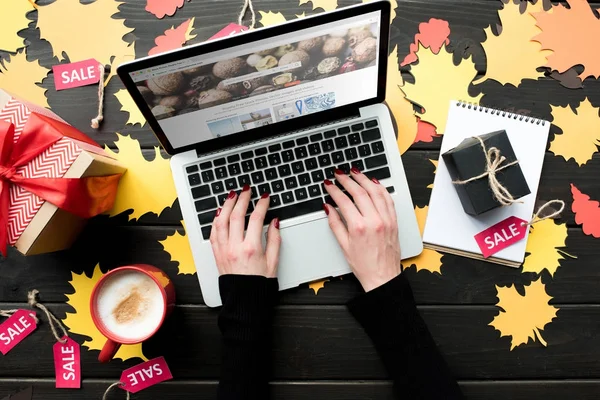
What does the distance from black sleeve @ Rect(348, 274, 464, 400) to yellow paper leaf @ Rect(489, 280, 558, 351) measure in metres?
0.16

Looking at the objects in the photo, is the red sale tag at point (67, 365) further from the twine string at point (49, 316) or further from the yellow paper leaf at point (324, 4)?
the yellow paper leaf at point (324, 4)

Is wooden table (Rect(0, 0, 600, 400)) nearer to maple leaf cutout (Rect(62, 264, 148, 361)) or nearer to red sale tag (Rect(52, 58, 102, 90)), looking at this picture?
maple leaf cutout (Rect(62, 264, 148, 361))

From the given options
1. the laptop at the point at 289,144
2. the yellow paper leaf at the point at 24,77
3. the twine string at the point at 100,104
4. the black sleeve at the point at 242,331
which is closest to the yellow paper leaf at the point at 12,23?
the yellow paper leaf at the point at 24,77

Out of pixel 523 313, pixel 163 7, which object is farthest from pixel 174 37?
pixel 523 313

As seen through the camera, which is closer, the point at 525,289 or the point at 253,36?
the point at 253,36

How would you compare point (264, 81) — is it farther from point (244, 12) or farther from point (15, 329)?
point (15, 329)

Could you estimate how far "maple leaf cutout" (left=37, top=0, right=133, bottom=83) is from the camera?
90cm

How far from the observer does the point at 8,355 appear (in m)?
0.87

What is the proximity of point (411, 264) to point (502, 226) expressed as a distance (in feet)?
0.64

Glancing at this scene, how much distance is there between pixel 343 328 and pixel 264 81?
50 centimetres

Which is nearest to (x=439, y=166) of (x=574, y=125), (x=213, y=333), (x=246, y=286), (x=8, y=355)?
(x=574, y=125)

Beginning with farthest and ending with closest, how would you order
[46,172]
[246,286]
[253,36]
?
1. [246,286]
2. [46,172]
3. [253,36]

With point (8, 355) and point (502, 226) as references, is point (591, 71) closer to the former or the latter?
point (502, 226)

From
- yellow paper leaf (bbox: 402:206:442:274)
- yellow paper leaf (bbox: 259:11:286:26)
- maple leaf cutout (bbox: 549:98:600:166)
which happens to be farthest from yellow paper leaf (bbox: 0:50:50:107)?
maple leaf cutout (bbox: 549:98:600:166)
